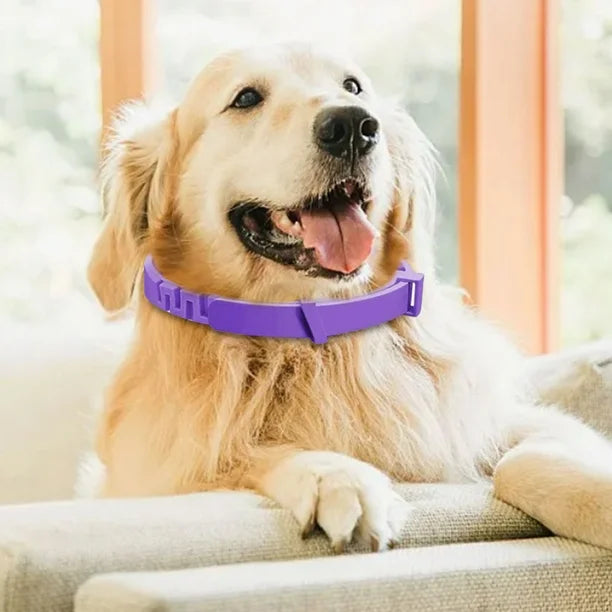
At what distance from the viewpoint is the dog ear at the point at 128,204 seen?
169 centimetres

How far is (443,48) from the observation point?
309 centimetres

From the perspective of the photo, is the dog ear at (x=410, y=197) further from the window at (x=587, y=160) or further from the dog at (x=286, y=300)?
the window at (x=587, y=160)

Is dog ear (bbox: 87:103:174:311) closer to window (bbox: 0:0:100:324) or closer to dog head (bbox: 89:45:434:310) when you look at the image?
dog head (bbox: 89:45:434:310)

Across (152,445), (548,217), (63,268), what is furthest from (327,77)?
(63,268)

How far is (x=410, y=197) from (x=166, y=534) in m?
0.78

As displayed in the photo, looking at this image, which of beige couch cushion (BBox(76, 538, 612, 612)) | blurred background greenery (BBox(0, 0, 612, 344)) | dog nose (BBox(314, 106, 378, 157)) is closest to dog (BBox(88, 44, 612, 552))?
dog nose (BBox(314, 106, 378, 157))

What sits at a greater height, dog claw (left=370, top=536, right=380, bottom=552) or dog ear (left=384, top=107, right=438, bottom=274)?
dog ear (left=384, top=107, right=438, bottom=274)

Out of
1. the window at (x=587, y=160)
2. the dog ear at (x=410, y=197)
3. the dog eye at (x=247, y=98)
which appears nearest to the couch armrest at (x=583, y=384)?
the dog ear at (x=410, y=197)

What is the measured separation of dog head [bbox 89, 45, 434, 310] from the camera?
153 cm

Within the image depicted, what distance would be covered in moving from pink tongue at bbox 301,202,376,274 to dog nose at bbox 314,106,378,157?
0.08 metres

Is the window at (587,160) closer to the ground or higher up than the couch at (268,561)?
higher up

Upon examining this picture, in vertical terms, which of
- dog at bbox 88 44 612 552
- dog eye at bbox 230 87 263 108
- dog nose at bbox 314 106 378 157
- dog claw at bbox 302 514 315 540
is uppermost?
dog eye at bbox 230 87 263 108

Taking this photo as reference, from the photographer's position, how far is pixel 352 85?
1730 mm

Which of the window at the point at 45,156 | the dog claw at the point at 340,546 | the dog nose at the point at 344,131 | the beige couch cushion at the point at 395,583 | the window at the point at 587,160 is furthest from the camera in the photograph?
the window at the point at 45,156
